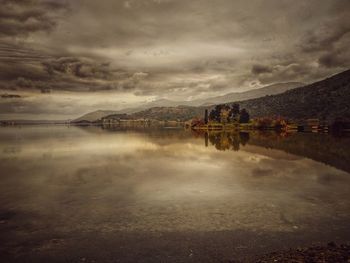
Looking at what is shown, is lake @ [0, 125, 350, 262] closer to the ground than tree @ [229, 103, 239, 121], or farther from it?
closer to the ground

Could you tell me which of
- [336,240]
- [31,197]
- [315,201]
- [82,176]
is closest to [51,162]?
[82,176]

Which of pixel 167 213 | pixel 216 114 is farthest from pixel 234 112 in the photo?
pixel 167 213

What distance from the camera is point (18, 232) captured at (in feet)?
49.8

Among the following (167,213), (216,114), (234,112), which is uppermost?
(234,112)

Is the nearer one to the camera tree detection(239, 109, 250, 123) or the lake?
the lake

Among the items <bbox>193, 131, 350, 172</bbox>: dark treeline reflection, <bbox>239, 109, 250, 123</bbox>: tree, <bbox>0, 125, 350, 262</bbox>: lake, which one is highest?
<bbox>239, 109, 250, 123</bbox>: tree

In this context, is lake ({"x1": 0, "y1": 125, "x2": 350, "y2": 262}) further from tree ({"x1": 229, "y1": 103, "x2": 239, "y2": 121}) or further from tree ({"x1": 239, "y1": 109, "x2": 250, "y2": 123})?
tree ({"x1": 229, "y1": 103, "x2": 239, "y2": 121})

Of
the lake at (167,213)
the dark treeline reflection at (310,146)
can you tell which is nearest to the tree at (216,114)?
the dark treeline reflection at (310,146)

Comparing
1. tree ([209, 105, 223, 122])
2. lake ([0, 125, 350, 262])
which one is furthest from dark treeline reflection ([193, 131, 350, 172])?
tree ([209, 105, 223, 122])

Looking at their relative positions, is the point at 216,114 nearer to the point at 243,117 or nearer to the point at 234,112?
the point at 234,112

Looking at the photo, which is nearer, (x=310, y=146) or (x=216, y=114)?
(x=310, y=146)

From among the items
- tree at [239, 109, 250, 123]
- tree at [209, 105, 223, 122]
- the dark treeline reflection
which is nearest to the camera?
the dark treeline reflection

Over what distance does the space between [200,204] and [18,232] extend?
1111 cm

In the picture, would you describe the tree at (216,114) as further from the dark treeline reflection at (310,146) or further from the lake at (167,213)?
the lake at (167,213)
